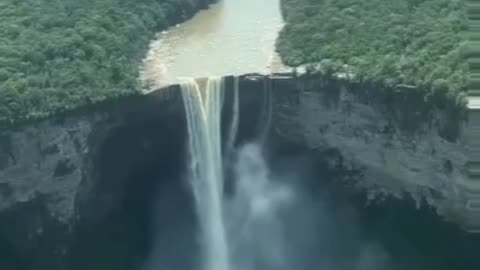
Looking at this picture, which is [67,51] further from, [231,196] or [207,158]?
[231,196]

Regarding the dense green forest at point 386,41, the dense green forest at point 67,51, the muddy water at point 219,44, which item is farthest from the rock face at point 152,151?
the muddy water at point 219,44

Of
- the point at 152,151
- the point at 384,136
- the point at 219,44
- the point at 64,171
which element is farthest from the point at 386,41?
the point at 64,171

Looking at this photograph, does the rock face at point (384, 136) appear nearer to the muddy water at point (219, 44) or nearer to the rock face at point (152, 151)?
the rock face at point (152, 151)

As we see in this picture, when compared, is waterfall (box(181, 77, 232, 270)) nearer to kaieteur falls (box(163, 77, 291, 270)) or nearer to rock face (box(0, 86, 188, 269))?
kaieteur falls (box(163, 77, 291, 270))

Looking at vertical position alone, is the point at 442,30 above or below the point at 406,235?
above

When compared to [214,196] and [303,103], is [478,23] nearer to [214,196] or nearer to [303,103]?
[303,103]

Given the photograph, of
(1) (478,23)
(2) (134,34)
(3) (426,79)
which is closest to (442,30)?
(1) (478,23)
